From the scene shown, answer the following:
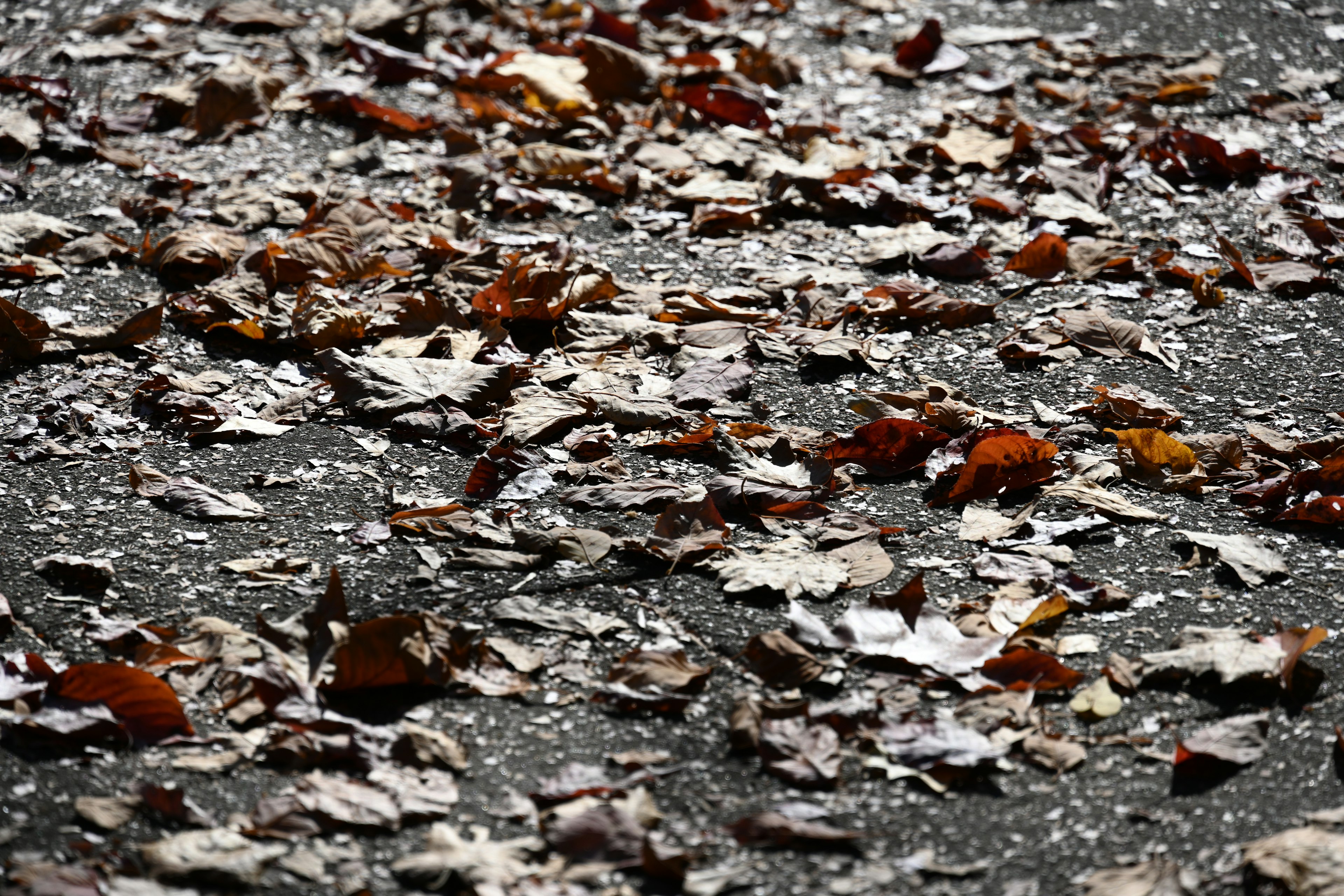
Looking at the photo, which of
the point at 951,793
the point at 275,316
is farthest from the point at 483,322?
the point at 951,793

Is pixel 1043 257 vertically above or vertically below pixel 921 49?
below

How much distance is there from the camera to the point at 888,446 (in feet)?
7.84

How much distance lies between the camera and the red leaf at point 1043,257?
318 centimetres

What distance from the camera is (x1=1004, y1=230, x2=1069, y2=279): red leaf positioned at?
10.4 ft

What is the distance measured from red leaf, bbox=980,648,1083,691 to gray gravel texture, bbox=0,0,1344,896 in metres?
0.03

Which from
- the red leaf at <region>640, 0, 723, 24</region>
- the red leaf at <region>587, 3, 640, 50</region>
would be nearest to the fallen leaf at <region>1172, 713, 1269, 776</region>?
the red leaf at <region>587, 3, 640, 50</region>

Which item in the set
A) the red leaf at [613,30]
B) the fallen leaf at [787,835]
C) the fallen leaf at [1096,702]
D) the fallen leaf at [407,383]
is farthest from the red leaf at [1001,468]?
the red leaf at [613,30]

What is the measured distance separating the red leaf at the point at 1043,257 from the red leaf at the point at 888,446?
1015 mm

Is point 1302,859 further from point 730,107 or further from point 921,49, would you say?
point 921,49

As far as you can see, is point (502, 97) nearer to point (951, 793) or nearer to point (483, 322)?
point (483, 322)

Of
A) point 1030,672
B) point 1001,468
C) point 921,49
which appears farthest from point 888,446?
point 921,49

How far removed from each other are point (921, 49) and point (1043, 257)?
185 centimetres

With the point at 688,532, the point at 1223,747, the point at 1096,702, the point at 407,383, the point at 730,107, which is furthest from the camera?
the point at 730,107

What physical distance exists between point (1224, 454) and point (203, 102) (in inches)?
138
